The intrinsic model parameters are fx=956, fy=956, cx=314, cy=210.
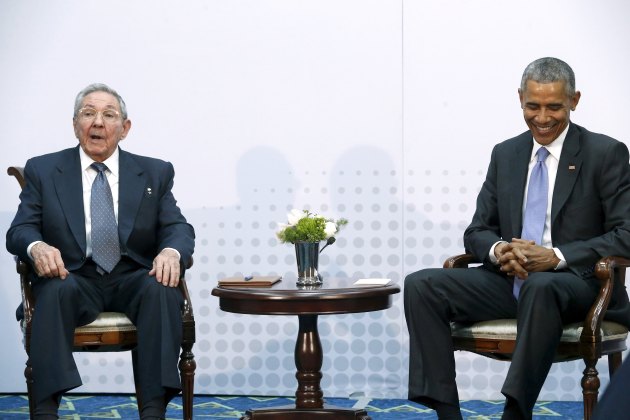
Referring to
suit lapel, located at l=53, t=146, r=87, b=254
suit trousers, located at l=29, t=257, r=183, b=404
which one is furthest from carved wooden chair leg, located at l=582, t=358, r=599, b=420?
suit lapel, located at l=53, t=146, r=87, b=254

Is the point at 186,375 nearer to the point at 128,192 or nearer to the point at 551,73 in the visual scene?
the point at 128,192

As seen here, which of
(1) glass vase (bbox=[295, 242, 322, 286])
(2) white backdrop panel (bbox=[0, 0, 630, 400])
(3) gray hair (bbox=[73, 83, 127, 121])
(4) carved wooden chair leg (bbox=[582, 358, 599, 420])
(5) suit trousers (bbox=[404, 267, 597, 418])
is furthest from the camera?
(2) white backdrop panel (bbox=[0, 0, 630, 400])

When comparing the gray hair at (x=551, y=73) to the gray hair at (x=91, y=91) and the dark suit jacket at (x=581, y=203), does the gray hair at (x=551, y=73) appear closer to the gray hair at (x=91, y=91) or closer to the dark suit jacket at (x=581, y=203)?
the dark suit jacket at (x=581, y=203)

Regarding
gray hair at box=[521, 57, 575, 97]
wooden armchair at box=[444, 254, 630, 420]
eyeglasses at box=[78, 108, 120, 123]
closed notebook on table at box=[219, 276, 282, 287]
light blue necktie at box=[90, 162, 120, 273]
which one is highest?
gray hair at box=[521, 57, 575, 97]

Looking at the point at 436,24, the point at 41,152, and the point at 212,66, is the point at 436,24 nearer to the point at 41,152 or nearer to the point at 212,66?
the point at 212,66

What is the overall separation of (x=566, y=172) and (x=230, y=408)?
2091 mm

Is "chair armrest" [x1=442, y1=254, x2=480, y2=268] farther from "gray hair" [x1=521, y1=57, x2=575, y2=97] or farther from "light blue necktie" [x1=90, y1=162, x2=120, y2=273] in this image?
"light blue necktie" [x1=90, y1=162, x2=120, y2=273]

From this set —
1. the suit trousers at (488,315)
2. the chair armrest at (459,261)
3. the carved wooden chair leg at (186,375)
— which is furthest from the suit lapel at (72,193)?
the chair armrest at (459,261)

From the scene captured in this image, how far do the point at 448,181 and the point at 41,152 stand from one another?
216 cm

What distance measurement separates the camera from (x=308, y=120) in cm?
496

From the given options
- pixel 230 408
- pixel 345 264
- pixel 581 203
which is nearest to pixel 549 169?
pixel 581 203

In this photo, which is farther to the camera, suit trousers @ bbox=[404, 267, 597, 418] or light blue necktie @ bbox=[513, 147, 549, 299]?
light blue necktie @ bbox=[513, 147, 549, 299]

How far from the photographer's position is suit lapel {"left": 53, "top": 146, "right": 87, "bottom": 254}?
379 centimetres

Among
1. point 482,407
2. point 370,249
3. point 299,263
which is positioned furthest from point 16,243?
point 482,407
